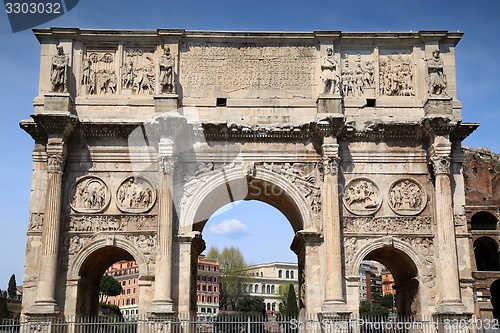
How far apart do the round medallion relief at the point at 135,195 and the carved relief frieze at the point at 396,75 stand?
661 centimetres

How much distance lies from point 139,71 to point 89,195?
11.6ft

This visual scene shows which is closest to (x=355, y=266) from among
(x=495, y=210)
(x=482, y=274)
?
(x=482, y=274)

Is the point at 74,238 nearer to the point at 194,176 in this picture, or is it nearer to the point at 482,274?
the point at 194,176

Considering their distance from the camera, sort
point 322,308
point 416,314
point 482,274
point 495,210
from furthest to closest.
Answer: point 495,210
point 482,274
point 416,314
point 322,308

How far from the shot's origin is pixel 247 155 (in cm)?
1656

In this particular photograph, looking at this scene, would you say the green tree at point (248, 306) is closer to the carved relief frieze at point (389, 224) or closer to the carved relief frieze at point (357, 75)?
the carved relief frieze at point (389, 224)

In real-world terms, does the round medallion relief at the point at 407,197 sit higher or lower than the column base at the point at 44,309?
higher

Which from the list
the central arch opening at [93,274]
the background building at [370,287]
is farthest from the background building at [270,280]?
the central arch opening at [93,274]

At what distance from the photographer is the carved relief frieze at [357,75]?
1705 cm

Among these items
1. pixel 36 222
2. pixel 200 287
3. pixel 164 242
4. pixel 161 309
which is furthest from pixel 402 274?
pixel 200 287

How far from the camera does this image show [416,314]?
53.3 feet

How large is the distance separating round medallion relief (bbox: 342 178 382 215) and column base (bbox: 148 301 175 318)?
5091mm

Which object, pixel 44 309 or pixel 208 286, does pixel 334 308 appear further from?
pixel 208 286

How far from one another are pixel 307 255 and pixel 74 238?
580 centimetres
